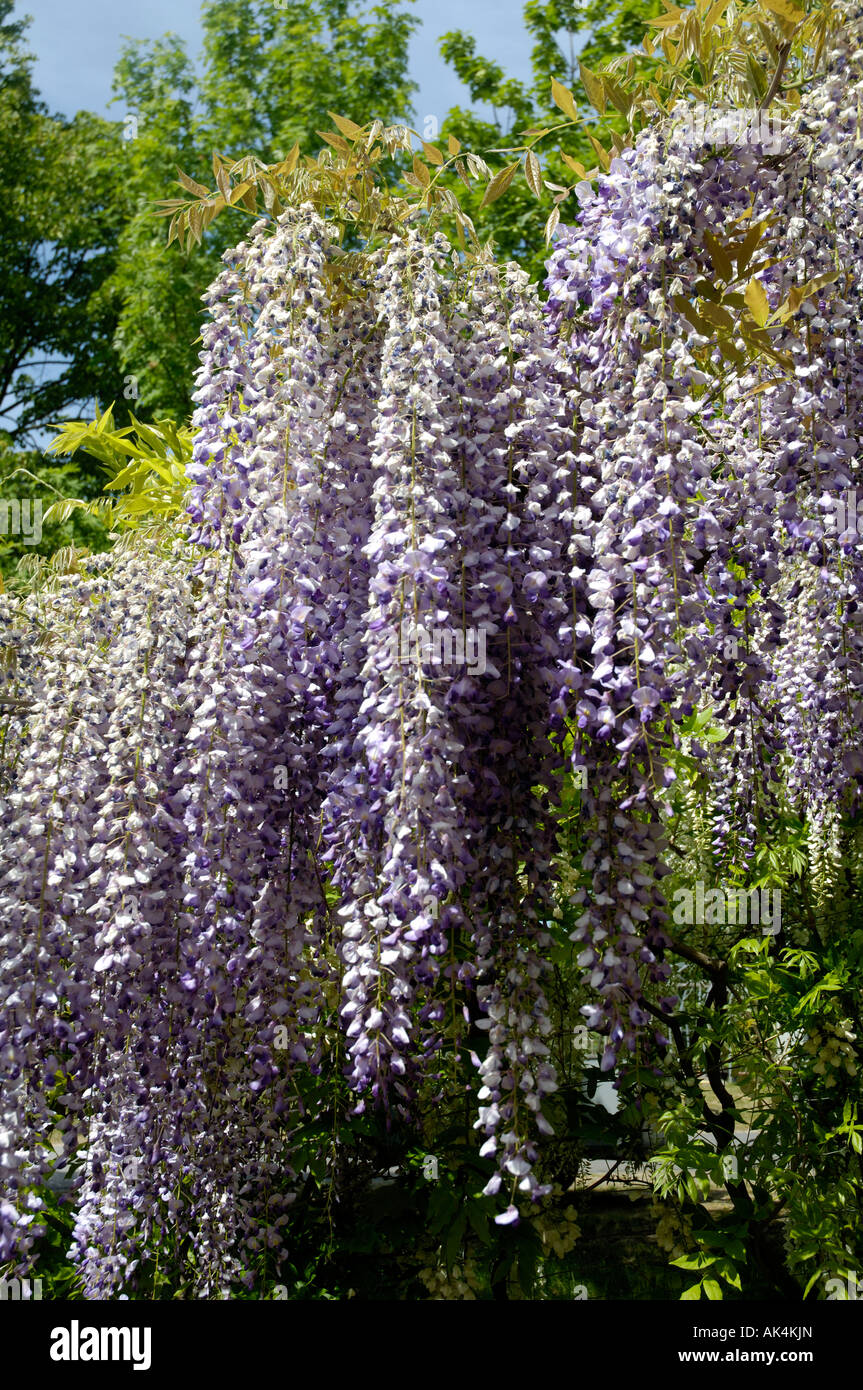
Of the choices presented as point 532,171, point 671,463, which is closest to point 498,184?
point 532,171

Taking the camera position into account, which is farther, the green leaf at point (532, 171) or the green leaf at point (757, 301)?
the green leaf at point (532, 171)

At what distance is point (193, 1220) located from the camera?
2.87m

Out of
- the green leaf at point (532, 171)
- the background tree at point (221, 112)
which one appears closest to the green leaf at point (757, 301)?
the green leaf at point (532, 171)

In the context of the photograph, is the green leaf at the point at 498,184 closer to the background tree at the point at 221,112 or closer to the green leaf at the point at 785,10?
the green leaf at the point at 785,10

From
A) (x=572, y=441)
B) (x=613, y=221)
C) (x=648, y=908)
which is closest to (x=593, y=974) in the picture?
(x=648, y=908)

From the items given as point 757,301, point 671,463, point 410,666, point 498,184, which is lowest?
point 410,666

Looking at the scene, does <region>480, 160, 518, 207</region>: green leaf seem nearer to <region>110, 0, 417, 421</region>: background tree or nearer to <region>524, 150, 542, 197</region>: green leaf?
<region>524, 150, 542, 197</region>: green leaf

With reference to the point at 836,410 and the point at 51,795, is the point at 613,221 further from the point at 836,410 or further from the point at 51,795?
the point at 51,795

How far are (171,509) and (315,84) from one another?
36.1ft

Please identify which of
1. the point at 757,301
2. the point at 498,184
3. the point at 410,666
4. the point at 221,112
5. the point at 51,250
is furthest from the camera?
the point at 51,250

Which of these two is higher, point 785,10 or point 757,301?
point 785,10

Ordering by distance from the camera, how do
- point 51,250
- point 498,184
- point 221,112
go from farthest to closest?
point 51,250, point 221,112, point 498,184

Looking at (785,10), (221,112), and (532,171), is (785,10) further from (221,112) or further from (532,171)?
(221,112)

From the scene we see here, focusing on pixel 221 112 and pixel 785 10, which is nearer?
pixel 785 10
